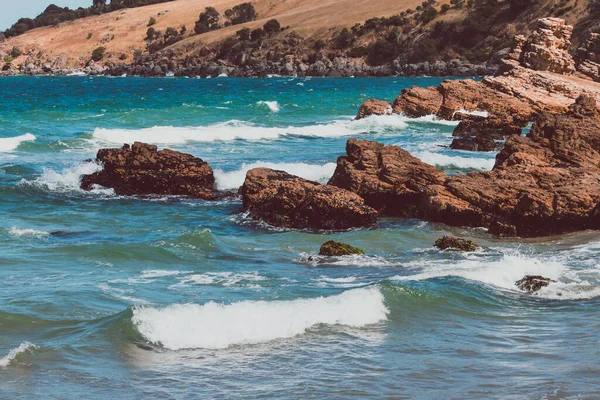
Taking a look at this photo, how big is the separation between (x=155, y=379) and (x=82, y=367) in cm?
105

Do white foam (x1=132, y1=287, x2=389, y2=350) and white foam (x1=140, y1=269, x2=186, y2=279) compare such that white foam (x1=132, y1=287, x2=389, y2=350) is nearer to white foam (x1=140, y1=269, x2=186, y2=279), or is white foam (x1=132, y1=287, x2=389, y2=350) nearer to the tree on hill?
white foam (x1=140, y1=269, x2=186, y2=279)

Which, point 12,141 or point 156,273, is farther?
point 12,141

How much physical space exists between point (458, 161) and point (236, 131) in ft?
57.1

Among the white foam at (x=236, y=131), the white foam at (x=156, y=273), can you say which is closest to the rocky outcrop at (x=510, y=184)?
the white foam at (x=156, y=273)

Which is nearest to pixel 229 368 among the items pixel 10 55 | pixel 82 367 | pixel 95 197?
pixel 82 367

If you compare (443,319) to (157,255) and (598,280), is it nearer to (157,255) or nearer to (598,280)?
(598,280)

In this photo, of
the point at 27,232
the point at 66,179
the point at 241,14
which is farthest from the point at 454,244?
the point at 241,14

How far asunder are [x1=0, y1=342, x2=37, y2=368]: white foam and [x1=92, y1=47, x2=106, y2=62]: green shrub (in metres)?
139

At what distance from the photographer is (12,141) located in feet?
126

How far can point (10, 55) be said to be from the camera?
515 ft

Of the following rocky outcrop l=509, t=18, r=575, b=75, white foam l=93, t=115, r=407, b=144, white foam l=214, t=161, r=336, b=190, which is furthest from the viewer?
rocky outcrop l=509, t=18, r=575, b=75

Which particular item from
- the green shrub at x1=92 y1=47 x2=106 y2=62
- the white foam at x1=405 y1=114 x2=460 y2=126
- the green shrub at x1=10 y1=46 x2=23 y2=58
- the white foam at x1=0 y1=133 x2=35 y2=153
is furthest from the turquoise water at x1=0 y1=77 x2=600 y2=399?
the green shrub at x1=10 y1=46 x2=23 y2=58

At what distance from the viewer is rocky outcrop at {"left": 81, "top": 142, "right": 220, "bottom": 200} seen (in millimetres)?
24797

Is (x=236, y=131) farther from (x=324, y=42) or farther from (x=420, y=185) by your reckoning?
→ (x=324, y=42)
